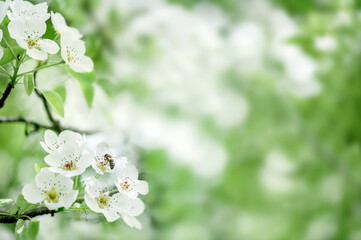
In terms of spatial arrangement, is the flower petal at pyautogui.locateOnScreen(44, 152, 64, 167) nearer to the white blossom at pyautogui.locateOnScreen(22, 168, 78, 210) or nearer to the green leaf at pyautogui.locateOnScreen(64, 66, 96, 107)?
the white blossom at pyautogui.locateOnScreen(22, 168, 78, 210)

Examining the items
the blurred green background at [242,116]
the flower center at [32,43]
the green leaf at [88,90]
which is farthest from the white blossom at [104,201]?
the blurred green background at [242,116]

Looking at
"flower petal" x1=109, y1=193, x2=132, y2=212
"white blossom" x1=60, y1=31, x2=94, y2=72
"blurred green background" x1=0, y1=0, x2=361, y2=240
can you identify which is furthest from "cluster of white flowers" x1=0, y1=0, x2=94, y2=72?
"blurred green background" x1=0, y1=0, x2=361, y2=240

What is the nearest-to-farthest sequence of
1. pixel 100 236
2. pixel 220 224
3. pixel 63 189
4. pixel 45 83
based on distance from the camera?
1. pixel 63 189
2. pixel 45 83
3. pixel 100 236
4. pixel 220 224

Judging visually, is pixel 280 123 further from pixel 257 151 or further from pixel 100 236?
pixel 100 236

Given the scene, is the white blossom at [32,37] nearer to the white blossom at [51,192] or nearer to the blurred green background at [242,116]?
the white blossom at [51,192]

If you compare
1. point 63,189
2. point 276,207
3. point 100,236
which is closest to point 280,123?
point 276,207

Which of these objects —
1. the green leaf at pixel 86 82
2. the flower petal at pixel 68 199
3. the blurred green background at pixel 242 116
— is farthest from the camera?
the blurred green background at pixel 242 116

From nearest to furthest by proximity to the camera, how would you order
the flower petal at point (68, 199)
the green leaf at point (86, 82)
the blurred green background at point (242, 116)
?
the flower petal at point (68, 199) < the green leaf at point (86, 82) < the blurred green background at point (242, 116)
